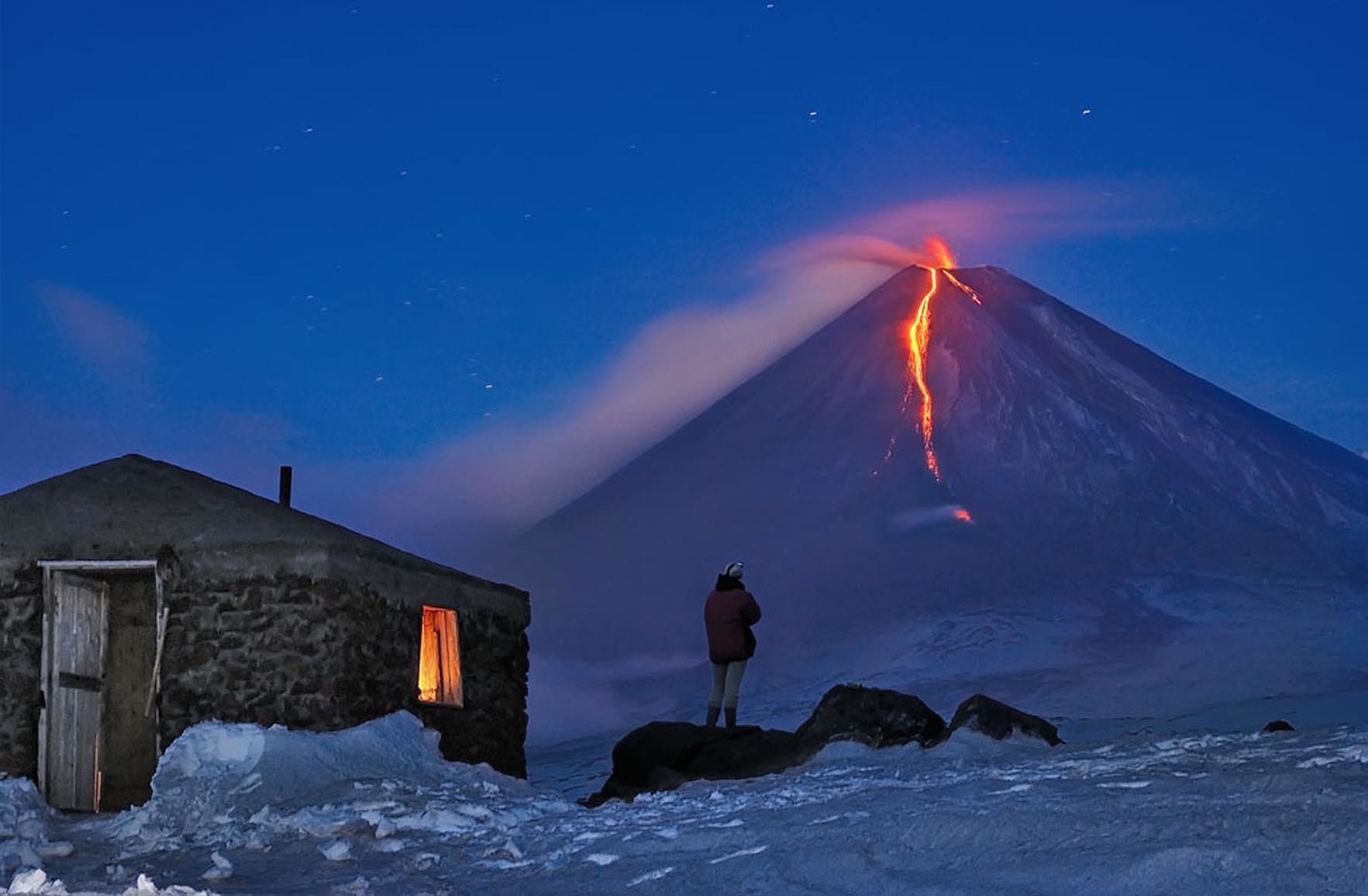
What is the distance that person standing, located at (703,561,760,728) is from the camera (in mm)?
14320

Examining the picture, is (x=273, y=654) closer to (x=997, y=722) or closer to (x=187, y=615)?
(x=187, y=615)

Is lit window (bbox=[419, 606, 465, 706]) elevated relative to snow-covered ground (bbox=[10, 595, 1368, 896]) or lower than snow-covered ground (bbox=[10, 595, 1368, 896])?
elevated

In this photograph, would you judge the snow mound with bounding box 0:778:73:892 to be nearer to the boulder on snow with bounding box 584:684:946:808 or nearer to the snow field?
the snow field

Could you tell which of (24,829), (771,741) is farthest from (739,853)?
(771,741)

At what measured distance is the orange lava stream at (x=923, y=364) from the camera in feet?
212

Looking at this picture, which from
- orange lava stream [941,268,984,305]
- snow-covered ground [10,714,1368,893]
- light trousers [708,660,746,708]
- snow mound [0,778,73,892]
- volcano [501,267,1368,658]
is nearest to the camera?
snow-covered ground [10,714,1368,893]

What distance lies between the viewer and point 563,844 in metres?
8.48

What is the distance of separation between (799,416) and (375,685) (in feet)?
191

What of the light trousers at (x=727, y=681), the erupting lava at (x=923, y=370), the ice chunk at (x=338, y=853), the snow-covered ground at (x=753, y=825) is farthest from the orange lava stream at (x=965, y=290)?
the ice chunk at (x=338, y=853)

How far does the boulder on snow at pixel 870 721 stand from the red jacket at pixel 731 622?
86cm

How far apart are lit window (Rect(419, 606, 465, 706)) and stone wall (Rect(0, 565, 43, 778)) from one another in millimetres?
3208

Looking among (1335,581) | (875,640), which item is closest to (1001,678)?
(875,640)

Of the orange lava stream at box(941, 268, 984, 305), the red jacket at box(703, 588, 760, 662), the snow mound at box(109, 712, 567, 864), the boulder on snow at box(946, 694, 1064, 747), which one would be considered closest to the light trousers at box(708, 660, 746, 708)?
the red jacket at box(703, 588, 760, 662)

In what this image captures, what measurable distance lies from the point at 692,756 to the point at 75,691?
203 inches
